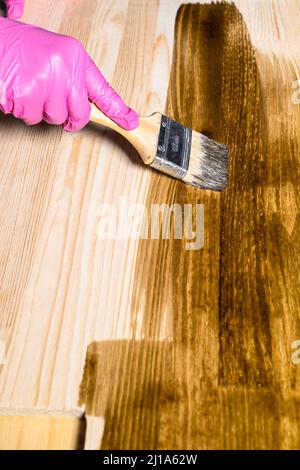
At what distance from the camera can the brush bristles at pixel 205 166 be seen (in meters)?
1.50

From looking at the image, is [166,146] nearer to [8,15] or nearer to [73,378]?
[73,378]

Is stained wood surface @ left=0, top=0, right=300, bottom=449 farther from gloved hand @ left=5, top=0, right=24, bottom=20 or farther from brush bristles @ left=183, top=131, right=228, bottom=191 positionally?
gloved hand @ left=5, top=0, right=24, bottom=20

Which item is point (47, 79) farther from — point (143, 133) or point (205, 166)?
point (205, 166)

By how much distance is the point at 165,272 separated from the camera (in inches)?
54.7

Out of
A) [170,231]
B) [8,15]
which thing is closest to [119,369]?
[170,231]

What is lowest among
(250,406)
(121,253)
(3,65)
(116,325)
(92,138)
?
(250,406)

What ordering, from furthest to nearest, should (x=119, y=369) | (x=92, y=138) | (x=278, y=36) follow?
(x=278, y=36)
(x=92, y=138)
(x=119, y=369)

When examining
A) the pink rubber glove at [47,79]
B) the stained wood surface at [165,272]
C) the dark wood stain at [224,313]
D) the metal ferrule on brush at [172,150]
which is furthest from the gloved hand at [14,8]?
the metal ferrule on brush at [172,150]

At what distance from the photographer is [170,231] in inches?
57.4

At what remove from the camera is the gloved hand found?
189 cm

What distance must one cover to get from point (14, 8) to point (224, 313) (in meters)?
1.37

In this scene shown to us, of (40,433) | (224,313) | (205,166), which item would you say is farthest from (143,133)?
(40,433)

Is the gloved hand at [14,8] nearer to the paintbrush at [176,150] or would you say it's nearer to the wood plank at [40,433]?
the paintbrush at [176,150]
